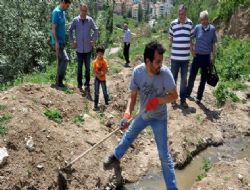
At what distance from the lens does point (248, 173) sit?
20.9 ft

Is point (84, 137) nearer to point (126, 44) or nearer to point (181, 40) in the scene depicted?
point (181, 40)

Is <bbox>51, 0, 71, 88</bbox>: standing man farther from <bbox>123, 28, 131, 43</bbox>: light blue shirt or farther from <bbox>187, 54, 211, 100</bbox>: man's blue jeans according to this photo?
<bbox>123, 28, 131, 43</bbox>: light blue shirt

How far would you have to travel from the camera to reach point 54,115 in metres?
7.35

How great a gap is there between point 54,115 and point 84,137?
2.39 feet

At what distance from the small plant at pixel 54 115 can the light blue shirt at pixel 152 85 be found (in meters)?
2.21

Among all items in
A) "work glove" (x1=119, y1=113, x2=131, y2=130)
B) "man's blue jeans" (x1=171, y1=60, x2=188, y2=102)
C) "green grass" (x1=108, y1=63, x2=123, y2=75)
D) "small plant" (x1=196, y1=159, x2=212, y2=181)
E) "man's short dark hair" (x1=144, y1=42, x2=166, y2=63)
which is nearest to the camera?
"man's short dark hair" (x1=144, y1=42, x2=166, y2=63)

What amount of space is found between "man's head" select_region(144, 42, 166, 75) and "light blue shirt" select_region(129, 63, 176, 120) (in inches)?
6.2

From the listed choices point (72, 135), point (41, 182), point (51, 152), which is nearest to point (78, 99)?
point (72, 135)

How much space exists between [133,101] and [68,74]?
18.8 ft

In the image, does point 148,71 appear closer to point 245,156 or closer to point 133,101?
point 133,101

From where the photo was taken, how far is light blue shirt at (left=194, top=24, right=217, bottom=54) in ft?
29.2

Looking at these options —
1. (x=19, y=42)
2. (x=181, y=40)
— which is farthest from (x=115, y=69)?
(x=19, y=42)

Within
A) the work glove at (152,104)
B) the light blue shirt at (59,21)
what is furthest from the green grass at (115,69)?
the work glove at (152,104)

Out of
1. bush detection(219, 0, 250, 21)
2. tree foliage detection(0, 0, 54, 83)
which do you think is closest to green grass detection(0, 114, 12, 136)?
tree foliage detection(0, 0, 54, 83)
